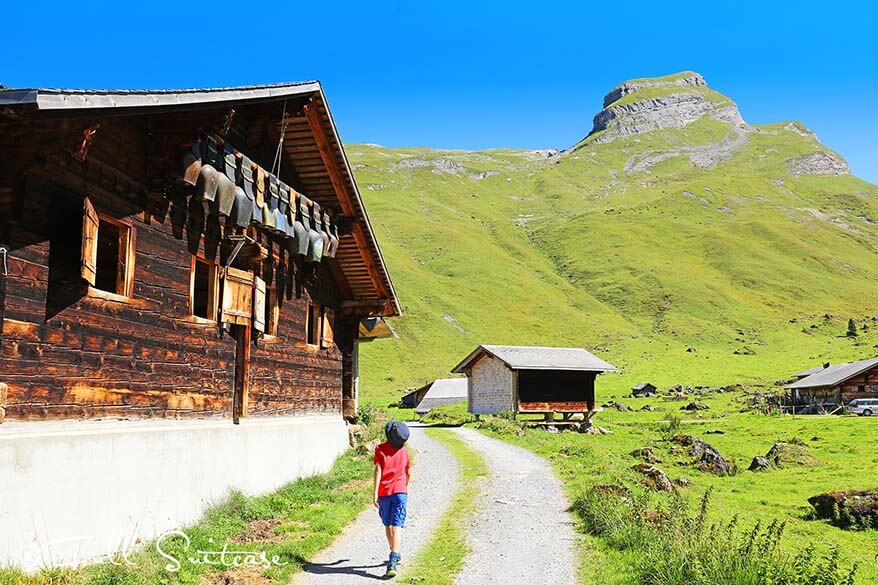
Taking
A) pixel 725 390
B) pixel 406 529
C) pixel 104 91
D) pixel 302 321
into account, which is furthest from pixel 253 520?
pixel 725 390

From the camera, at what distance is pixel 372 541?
12.8 meters

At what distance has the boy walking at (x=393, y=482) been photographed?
10870mm

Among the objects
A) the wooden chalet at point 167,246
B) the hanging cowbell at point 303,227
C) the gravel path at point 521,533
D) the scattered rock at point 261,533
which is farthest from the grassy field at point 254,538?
the hanging cowbell at point 303,227

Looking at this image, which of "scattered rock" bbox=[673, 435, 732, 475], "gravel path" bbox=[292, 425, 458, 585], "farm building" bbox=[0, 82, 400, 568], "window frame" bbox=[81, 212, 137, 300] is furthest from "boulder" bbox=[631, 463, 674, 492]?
"window frame" bbox=[81, 212, 137, 300]

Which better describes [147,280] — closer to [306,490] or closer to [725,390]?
[306,490]

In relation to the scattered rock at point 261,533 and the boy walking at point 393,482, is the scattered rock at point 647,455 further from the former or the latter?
the boy walking at point 393,482

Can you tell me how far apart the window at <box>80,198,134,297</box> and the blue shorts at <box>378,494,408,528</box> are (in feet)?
16.5

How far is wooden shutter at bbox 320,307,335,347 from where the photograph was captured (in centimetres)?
2113

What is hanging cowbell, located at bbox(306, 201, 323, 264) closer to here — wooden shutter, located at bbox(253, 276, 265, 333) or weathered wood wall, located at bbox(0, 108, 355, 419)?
wooden shutter, located at bbox(253, 276, 265, 333)

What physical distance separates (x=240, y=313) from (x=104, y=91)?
682 cm

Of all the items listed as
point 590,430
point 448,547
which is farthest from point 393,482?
point 590,430

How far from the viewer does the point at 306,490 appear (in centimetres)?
1684

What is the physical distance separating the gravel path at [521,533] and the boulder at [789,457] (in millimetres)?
12930

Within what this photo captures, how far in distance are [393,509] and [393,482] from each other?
1.22 feet
